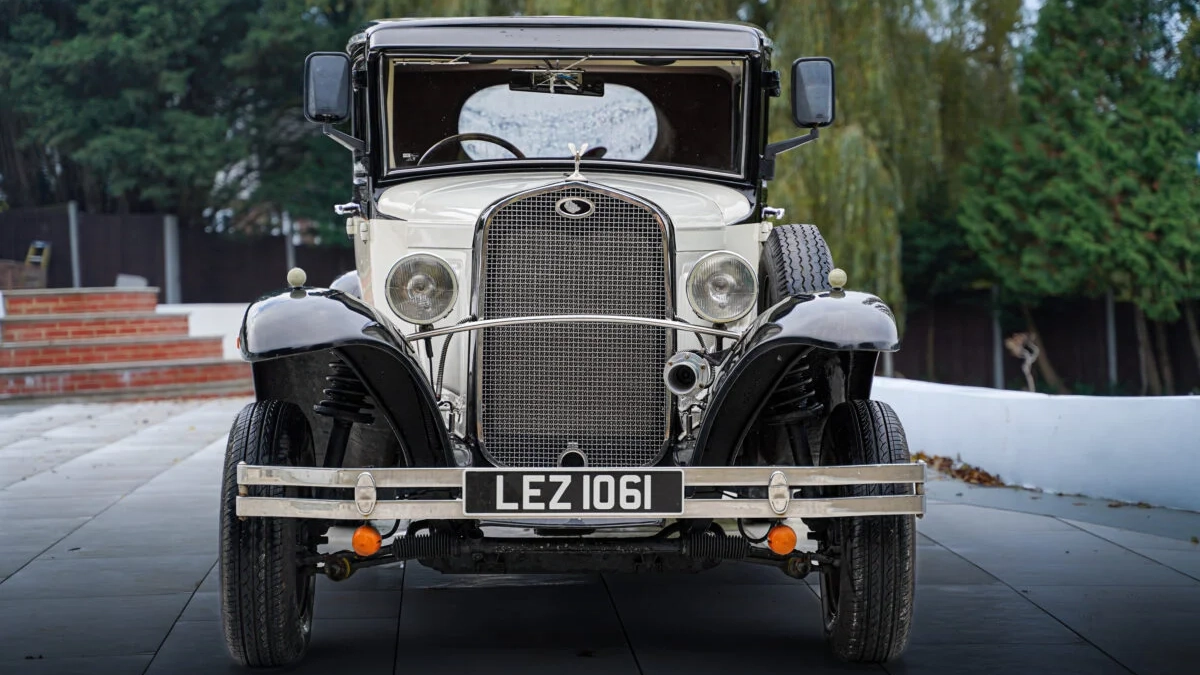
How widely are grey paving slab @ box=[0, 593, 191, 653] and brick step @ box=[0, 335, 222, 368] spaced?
1299 centimetres

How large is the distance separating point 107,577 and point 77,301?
1384 cm

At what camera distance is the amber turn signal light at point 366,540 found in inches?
188

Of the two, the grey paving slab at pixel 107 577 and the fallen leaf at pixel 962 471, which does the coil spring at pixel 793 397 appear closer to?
the grey paving slab at pixel 107 577

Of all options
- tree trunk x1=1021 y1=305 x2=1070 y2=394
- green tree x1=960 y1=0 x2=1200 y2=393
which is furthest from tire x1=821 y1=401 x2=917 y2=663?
tree trunk x1=1021 y1=305 x2=1070 y2=394

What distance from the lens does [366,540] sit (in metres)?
4.79

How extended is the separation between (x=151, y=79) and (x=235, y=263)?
3500mm

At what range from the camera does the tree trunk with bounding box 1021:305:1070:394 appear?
26.4m

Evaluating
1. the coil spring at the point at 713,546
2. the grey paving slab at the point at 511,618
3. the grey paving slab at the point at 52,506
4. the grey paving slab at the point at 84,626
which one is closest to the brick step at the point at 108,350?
the grey paving slab at the point at 52,506

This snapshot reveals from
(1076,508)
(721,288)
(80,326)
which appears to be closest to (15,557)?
(721,288)

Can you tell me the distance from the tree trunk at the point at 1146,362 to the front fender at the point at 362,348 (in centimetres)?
2219

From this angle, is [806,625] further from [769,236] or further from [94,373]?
[94,373]

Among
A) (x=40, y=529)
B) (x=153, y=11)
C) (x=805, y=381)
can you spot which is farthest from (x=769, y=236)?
(x=153, y=11)

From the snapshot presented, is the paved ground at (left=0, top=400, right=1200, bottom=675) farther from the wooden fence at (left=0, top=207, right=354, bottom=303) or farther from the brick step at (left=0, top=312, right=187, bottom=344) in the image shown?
the wooden fence at (left=0, top=207, right=354, bottom=303)

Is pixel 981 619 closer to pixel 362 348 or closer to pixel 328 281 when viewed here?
pixel 362 348
